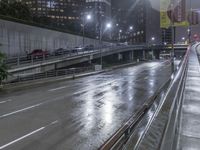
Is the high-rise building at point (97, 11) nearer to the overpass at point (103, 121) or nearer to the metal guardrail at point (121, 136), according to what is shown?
the overpass at point (103, 121)

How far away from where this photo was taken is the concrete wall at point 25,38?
151ft

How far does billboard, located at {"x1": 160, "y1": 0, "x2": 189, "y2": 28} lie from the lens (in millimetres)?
22297

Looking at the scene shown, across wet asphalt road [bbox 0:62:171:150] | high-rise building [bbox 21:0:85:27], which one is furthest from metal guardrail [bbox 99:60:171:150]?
high-rise building [bbox 21:0:85:27]

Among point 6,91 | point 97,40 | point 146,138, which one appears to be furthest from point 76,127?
point 97,40

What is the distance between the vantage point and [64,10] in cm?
17112

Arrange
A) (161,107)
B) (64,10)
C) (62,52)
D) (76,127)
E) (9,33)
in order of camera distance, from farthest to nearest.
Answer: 1. (64,10)
2. (62,52)
3. (9,33)
4. (76,127)
5. (161,107)

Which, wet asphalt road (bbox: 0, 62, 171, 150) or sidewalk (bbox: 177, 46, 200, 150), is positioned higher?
sidewalk (bbox: 177, 46, 200, 150)

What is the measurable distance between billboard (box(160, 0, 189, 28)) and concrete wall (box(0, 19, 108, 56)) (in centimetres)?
2373

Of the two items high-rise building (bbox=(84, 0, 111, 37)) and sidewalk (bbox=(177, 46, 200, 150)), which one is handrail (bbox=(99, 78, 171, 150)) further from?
high-rise building (bbox=(84, 0, 111, 37))

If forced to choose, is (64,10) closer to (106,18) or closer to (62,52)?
(106,18)

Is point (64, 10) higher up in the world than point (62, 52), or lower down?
higher up

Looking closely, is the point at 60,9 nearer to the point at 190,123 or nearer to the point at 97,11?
the point at 97,11

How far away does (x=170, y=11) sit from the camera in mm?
23453

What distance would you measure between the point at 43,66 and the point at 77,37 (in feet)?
117
